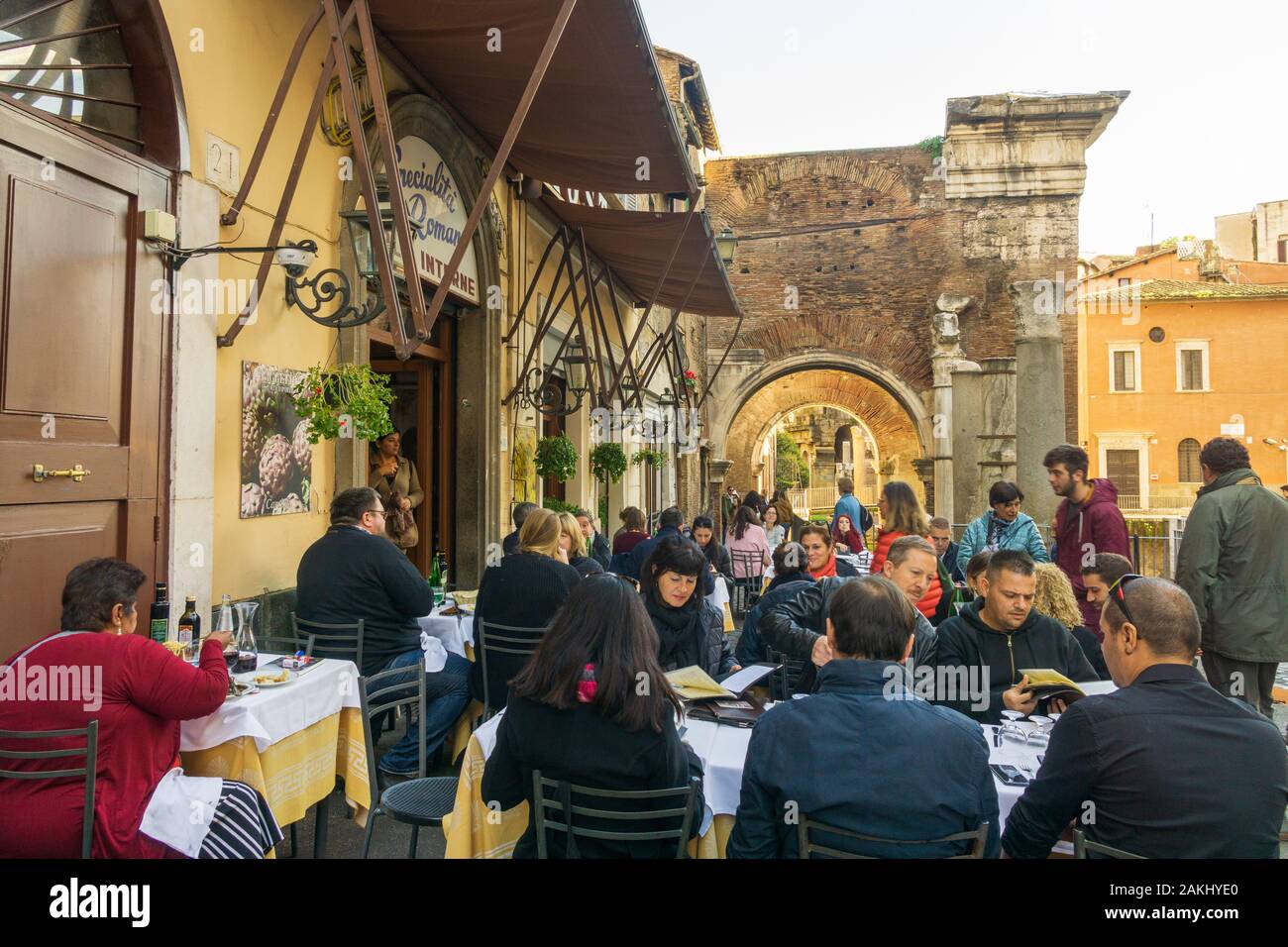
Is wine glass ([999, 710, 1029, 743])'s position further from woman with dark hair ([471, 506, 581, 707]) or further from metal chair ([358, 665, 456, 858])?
woman with dark hair ([471, 506, 581, 707])

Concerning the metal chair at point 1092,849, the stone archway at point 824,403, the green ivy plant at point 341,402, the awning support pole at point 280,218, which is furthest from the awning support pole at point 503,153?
the stone archway at point 824,403

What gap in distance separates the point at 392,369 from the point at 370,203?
3.62 metres

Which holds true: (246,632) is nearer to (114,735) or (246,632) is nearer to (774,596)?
(114,735)

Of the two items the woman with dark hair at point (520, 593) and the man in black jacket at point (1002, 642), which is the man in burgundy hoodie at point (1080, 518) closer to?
the man in black jacket at point (1002, 642)

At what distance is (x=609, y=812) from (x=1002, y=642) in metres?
1.93

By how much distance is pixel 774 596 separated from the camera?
4.03 m

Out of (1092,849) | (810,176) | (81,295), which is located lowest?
(1092,849)

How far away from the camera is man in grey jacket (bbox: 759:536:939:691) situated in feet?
11.9

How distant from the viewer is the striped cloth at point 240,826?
8.27ft

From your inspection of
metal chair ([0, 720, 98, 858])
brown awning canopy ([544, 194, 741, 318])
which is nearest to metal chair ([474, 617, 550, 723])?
metal chair ([0, 720, 98, 858])

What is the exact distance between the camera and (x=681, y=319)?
1723cm

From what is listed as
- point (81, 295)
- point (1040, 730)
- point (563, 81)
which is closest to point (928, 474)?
point (563, 81)
